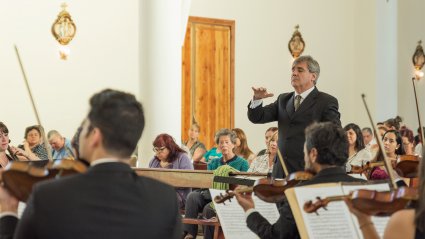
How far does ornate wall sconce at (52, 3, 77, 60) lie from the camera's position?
11.7 m

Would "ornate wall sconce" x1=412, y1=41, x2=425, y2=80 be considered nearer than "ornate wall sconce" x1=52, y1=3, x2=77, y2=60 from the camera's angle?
No

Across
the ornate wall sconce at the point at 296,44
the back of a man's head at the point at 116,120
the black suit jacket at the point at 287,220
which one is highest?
the ornate wall sconce at the point at 296,44

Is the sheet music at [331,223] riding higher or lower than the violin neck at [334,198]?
lower

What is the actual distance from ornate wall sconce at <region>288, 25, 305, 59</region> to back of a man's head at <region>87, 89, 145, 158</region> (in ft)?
37.3

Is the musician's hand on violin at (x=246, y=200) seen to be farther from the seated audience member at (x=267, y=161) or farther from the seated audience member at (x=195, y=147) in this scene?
the seated audience member at (x=195, y=147)

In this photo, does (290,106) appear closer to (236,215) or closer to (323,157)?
(236,215)

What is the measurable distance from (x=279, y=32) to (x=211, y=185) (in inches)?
296

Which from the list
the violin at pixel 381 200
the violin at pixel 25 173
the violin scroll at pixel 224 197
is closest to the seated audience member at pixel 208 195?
the violin scroll at pixel 224 197

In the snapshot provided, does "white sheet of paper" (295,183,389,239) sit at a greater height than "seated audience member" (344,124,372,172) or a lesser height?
greater

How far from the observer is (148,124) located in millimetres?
8422

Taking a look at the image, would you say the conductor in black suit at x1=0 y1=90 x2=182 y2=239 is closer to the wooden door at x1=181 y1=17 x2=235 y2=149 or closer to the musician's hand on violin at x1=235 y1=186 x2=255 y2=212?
the musician's hand on violin at x1=235 y1=186 x2=255 y2=212

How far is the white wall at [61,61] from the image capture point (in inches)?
449

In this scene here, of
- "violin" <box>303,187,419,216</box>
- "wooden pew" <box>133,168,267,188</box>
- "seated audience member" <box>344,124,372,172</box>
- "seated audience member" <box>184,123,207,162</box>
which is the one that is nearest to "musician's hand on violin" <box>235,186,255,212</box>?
"violin" <box>303,187,419,216</box>

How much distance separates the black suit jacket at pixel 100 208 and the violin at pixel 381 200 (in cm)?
76
